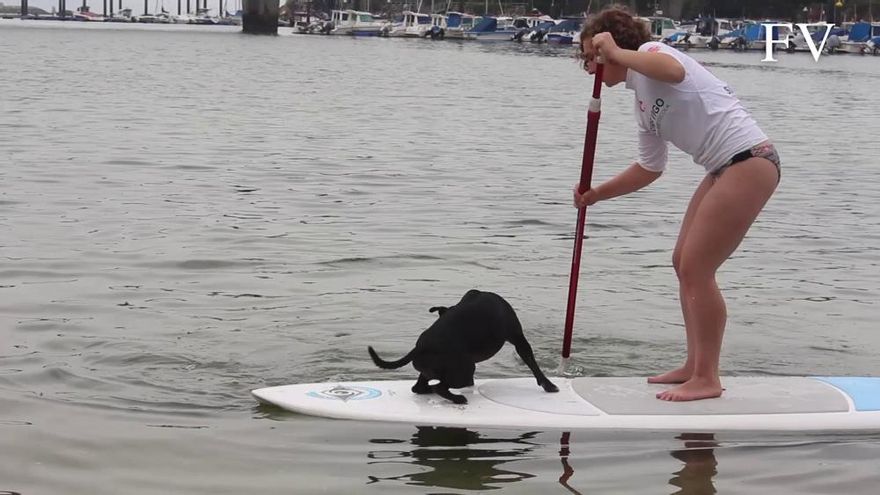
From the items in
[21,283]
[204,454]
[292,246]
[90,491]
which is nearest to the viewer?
[90,491]

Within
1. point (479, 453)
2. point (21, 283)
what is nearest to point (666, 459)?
point (479, 453)

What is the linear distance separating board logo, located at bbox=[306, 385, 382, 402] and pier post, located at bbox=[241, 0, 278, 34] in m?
106

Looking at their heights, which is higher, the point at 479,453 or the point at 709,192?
the point at 709,192

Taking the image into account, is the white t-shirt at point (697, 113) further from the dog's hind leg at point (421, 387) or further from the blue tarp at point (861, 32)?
the blue tarp at point (861, 32)

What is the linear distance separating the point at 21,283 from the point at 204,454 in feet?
11.6

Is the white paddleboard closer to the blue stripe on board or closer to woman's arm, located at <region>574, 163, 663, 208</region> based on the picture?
the blue stripe on board

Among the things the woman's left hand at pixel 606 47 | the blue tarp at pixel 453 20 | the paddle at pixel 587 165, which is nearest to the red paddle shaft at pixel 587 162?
the paddle at pixel 587 165

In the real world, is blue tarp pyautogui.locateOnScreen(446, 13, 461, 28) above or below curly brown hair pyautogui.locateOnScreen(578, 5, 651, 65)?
below

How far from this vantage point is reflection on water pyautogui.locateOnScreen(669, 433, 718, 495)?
15.9 feet

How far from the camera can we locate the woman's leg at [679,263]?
5496 mm

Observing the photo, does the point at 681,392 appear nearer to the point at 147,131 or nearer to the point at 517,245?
the point at 517,245

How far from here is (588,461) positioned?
5078 mm

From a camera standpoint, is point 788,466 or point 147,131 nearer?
point 788,466

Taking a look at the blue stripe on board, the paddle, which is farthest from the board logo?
the blue stripe on board
